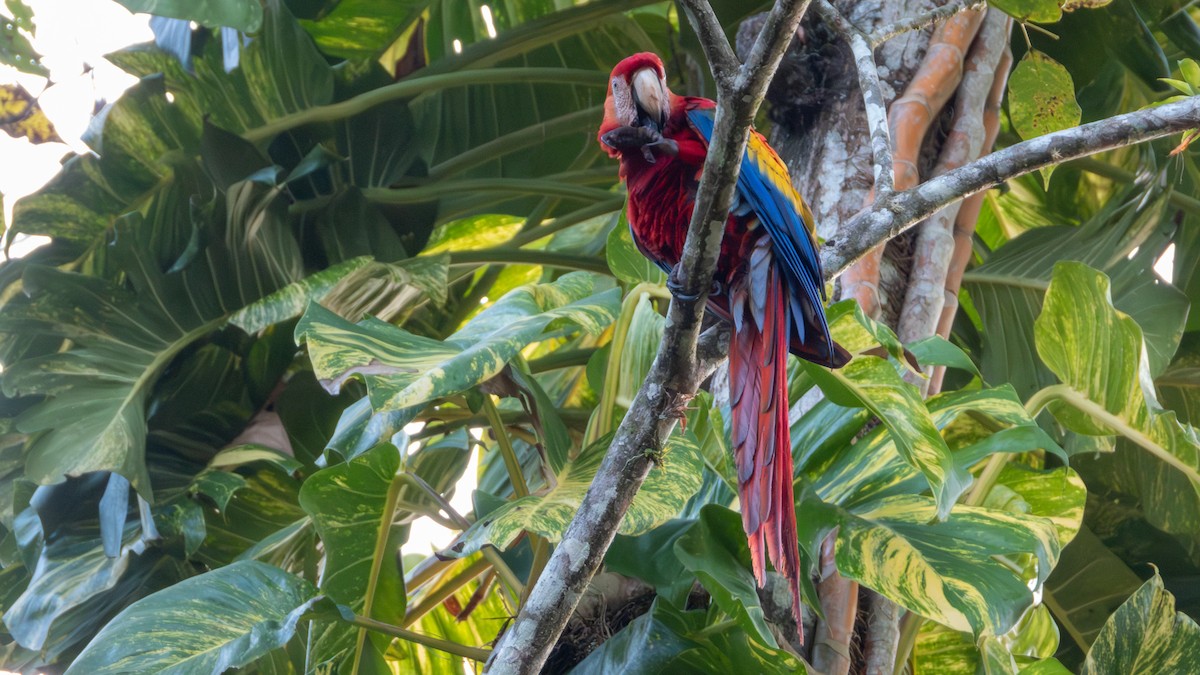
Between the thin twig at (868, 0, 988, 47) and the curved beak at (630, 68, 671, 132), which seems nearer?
the thin twig at (868, 0, 988, 47)

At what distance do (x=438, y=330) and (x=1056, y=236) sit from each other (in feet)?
4.71

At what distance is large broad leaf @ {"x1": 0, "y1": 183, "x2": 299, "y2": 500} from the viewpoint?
75.2 inches

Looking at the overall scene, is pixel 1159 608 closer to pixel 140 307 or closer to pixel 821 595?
pixel 821 595

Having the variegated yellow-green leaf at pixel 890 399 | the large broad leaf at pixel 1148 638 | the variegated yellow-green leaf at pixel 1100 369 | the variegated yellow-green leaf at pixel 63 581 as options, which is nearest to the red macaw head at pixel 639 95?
the variegated yellow-green leaf at pixel 890 399

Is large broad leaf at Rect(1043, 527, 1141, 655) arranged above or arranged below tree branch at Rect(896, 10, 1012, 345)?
below

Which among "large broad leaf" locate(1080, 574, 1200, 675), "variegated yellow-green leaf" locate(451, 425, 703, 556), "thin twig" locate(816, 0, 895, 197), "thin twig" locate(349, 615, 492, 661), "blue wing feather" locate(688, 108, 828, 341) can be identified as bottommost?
"large broad leaf" locate(1080, 574, 1200, 675)

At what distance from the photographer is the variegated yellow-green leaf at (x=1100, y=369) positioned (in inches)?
61.2

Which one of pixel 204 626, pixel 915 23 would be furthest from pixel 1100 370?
pixel 204 626

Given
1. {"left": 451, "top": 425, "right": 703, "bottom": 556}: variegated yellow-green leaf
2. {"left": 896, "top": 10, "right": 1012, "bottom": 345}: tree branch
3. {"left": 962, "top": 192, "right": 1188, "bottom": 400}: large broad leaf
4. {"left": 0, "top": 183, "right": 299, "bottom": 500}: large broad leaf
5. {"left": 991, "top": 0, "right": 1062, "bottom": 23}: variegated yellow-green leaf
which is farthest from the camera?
{"left": 962, "top": 192, "right": 1188, "bottom": 400}: large broad leaf

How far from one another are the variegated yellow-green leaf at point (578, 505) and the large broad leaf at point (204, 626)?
0.29m

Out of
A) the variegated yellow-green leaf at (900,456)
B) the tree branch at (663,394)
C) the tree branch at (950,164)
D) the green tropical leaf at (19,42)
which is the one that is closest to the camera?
the tree branch at (663,394)

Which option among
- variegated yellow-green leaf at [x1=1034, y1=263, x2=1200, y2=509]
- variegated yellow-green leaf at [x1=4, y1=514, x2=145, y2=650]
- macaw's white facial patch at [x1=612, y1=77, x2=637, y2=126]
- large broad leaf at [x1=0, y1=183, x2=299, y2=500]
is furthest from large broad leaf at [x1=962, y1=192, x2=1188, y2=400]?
variegated yellow-green leaf at [x1=4, y1=514, x2=145, y2=650]

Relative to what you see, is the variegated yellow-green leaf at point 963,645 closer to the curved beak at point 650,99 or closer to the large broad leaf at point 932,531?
the large broad leaf at point 932,531

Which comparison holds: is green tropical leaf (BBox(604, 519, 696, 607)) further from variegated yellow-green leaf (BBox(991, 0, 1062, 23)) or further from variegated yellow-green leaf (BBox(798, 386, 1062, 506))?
variegated yellow-green leaf (BBox(991, 0, 1062, 23))
